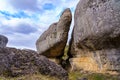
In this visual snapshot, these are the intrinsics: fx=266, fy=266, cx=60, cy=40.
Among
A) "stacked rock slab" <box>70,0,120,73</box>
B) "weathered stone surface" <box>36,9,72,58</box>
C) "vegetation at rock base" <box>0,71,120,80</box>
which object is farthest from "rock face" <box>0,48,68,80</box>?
"weathered stone surface" <box>36,9,72,58</box>

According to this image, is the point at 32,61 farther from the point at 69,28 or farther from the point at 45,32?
the point at 45,32

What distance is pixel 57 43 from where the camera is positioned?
29.9m

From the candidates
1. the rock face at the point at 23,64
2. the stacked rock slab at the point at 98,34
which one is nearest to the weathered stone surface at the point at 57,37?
the stacked rock slab at the point at 98,34

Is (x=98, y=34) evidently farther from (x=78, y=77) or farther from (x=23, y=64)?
(x=23, y=64)

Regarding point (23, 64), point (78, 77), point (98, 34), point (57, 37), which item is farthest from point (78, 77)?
point (23, 64)

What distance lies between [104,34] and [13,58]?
14.7m

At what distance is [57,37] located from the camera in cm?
2986

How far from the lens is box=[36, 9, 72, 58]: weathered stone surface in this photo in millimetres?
29484

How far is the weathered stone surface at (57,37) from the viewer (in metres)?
29.5

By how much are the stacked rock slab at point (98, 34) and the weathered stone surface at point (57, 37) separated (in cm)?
284

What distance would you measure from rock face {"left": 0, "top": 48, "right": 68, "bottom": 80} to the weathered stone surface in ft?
69.7

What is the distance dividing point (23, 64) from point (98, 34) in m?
14.9

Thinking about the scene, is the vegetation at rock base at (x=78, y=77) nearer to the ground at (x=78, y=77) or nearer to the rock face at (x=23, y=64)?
the ground at (x=78, y=77)

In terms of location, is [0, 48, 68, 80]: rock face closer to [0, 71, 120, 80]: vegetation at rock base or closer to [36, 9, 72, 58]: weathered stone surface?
[0, 71, 120, 80]: vegetation at rock base
